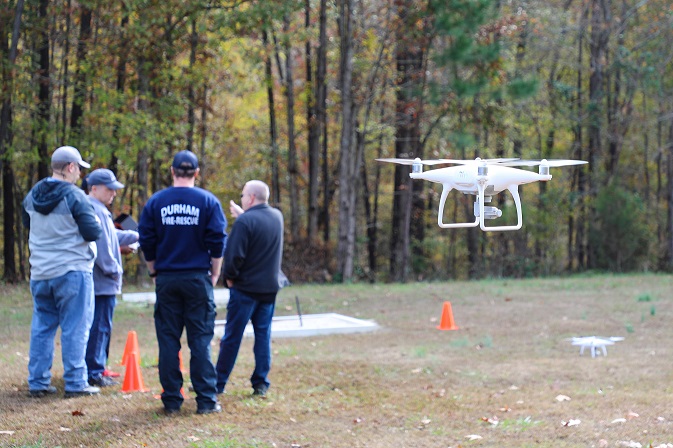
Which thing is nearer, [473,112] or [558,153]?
[473,112]

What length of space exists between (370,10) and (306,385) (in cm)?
1758

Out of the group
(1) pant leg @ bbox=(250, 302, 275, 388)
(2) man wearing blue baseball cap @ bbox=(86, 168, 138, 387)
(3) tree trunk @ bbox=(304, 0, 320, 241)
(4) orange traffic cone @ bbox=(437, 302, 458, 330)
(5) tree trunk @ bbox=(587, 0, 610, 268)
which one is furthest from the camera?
(5) tree trunk @ bbox=(587, 0, 610, 268)

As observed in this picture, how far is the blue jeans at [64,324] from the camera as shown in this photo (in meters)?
7.07

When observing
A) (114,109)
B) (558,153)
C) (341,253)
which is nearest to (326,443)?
(114,109)

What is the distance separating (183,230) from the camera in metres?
6.70

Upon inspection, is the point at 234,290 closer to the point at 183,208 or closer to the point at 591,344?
the point at 183,208

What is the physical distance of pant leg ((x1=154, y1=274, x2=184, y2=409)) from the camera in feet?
22.0

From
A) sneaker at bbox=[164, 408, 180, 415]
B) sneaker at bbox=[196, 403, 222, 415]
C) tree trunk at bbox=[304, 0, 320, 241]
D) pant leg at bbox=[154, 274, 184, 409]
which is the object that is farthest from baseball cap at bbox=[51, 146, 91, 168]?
tree trunk at bbox=[304, 0, 320, 241]

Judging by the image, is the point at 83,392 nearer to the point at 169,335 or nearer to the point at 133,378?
the point at 133,378

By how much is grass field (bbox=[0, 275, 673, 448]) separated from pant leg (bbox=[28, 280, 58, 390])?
0.17 meters

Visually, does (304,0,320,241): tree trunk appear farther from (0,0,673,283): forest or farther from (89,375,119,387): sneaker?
(89,375,119,387): sneaker

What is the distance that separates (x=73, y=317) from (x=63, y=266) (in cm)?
42

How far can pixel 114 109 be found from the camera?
19031mm

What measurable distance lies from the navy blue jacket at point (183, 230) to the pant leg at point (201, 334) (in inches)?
6.3
